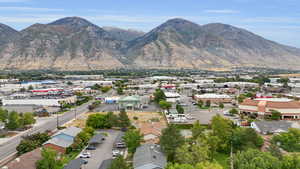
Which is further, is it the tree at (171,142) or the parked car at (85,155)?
the parked car at (85,155)

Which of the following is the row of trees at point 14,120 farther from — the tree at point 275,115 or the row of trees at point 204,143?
the tree at point 275,115

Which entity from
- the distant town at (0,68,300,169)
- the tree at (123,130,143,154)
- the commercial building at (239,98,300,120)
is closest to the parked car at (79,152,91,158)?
the distant town at (0,68,300,169)

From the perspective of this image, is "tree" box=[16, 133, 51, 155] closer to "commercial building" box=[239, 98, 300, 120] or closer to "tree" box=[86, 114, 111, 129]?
"tree" box=[86, 114, 111, 129]

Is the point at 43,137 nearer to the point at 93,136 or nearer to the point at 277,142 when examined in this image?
the point at 93,136

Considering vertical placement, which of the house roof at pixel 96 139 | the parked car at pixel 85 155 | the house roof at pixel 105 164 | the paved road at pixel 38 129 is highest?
the house roof at pixel 96 139

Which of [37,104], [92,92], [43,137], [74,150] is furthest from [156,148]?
[92,92]

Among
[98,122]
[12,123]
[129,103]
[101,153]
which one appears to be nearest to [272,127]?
[101,153]

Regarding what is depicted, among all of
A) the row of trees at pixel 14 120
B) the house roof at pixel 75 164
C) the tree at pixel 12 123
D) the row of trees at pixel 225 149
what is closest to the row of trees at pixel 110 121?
the row of trees at pixel 14 120
